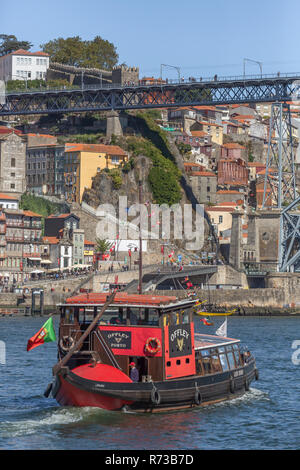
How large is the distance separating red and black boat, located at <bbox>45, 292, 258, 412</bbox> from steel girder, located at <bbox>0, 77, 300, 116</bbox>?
6623 cm

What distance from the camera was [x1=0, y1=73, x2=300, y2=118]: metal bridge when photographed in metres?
97.5

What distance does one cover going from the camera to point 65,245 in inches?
3664

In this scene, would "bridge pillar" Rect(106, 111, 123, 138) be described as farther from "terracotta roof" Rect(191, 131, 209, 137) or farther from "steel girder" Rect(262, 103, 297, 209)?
"terracotta roof" Rect(191, 131, 209, 137)

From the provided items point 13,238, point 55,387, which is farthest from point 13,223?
Answer: point 55,387

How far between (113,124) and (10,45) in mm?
34477

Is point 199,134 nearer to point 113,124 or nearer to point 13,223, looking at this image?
point 113,124

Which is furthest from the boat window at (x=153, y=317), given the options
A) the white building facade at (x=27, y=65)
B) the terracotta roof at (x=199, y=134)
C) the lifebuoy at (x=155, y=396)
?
the white building facade at (x=27, y=65)

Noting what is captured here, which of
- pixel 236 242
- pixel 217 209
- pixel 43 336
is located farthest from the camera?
pixel 217 209

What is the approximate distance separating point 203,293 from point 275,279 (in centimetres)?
726

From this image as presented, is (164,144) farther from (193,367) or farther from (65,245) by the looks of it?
(193,367)

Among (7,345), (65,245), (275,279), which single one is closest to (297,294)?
(275,279)

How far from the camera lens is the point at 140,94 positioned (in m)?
109

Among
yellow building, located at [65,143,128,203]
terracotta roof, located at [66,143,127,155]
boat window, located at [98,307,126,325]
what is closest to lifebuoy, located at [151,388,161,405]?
boat window, located at [98,307,126,325]

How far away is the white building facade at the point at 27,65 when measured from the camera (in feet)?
416
